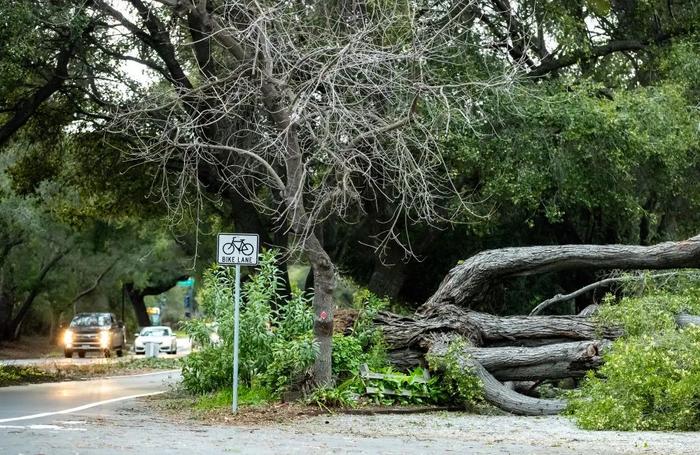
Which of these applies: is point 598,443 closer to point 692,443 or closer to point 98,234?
point 692,443

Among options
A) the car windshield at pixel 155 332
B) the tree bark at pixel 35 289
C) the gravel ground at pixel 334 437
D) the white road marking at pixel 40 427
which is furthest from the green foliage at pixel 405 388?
the car windshield at pixel 155 332

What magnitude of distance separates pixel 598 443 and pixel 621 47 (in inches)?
596

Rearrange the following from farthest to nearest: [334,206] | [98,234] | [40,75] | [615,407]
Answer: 1. [98,234]
2. [40,75]
3. [334,206]
4. [615,407]

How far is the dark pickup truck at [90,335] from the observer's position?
146ft

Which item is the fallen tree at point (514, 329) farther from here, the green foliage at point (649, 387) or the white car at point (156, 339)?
the white car at point (156, 339)

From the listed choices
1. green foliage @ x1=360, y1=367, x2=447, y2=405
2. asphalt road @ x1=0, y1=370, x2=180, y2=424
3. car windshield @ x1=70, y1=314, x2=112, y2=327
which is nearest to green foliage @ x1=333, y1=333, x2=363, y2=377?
green foliage @ x1=360, y1=367, x2=447, y2=405

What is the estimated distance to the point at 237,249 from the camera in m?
15.3

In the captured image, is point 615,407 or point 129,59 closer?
point 615,407

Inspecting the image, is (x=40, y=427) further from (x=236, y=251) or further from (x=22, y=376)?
(x=22, y=376)

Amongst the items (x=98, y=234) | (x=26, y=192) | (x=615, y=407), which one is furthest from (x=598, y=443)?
(x=98, y=234)

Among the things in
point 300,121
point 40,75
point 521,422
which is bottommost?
point 521,422

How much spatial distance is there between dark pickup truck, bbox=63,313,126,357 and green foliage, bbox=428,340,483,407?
30.7 meters

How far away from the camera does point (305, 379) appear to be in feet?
53.2

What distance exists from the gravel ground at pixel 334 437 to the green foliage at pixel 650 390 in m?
0.50
